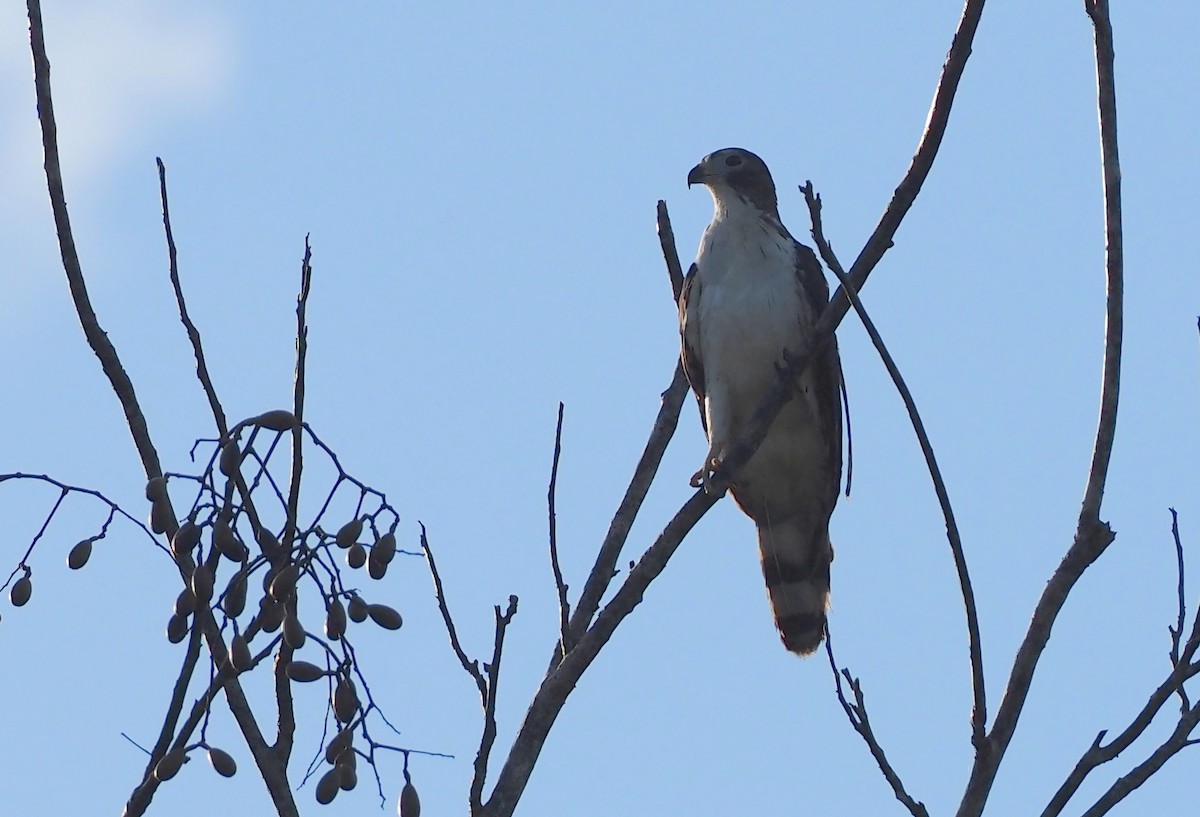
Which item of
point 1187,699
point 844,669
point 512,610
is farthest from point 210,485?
point 1187,699

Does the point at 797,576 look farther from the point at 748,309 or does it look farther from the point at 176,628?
the point at 176,628

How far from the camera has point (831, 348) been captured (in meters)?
6.69

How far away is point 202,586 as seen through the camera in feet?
9.70

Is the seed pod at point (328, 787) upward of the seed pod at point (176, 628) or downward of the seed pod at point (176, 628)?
downward

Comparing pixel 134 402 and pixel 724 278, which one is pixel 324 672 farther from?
pixel 724 278

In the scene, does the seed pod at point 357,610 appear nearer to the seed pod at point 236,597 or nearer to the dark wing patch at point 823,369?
the seed pod at point 236,597

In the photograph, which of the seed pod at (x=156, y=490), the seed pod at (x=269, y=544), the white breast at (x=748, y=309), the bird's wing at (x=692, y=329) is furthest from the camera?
the bird's wing at (x=692, y=329)

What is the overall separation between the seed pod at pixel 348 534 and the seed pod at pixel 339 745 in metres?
0.37

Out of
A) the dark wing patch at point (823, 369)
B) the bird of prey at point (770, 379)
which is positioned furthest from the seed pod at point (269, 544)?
the dark wing patch at point (823, 369)

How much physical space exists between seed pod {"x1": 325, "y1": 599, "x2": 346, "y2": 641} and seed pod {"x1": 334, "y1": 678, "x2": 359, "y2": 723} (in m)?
0.10

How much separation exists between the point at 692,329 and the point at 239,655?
4175 mm

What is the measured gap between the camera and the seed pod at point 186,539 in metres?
3.08

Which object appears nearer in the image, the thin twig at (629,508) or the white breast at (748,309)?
the thin twig at (629,508)

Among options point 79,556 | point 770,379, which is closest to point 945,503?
point 79,556
